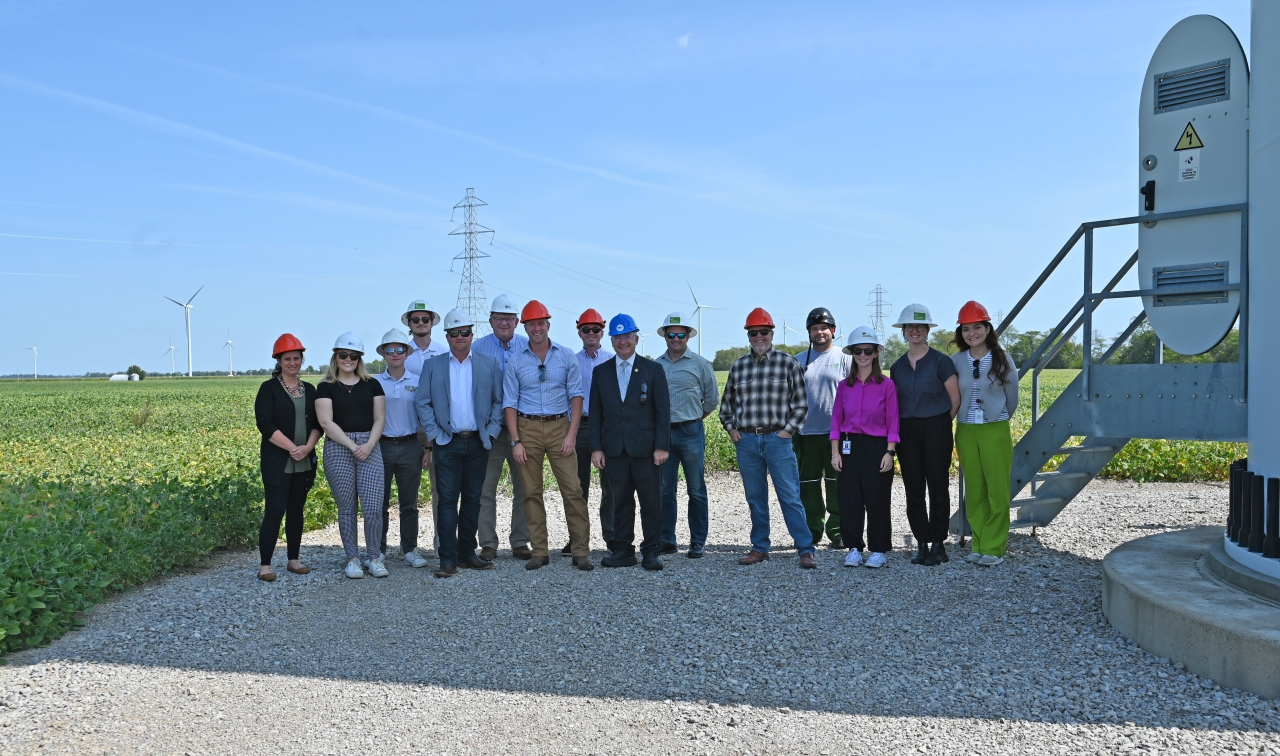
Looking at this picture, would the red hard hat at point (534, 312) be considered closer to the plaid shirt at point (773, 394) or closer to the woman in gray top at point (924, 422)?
the plaid shirt at point (773, 394)

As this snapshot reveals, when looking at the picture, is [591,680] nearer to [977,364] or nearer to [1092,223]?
[977,364]

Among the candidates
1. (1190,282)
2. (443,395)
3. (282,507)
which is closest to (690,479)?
(443,395)

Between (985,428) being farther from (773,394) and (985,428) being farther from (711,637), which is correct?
(711,637)

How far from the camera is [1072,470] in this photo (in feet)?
30.7

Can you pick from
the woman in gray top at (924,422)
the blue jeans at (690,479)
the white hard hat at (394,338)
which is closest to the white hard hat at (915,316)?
the woman in gray top at (924,422)

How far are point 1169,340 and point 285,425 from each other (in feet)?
22.4

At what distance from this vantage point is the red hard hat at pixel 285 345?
7.79 m

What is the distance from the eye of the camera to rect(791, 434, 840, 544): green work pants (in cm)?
889

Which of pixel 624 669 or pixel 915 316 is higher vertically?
pixel 915 316

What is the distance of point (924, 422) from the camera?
8125 mm

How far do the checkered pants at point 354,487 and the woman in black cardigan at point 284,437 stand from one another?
0.65ft

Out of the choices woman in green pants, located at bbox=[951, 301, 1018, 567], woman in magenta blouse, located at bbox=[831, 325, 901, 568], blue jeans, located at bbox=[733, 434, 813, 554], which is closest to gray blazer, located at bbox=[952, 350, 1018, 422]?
woman in green pants, located at bbox=[951, 301, 1018, 567]

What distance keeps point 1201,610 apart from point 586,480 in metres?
5.31

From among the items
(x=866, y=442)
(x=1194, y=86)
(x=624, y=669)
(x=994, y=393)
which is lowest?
(x=624, y=669)
